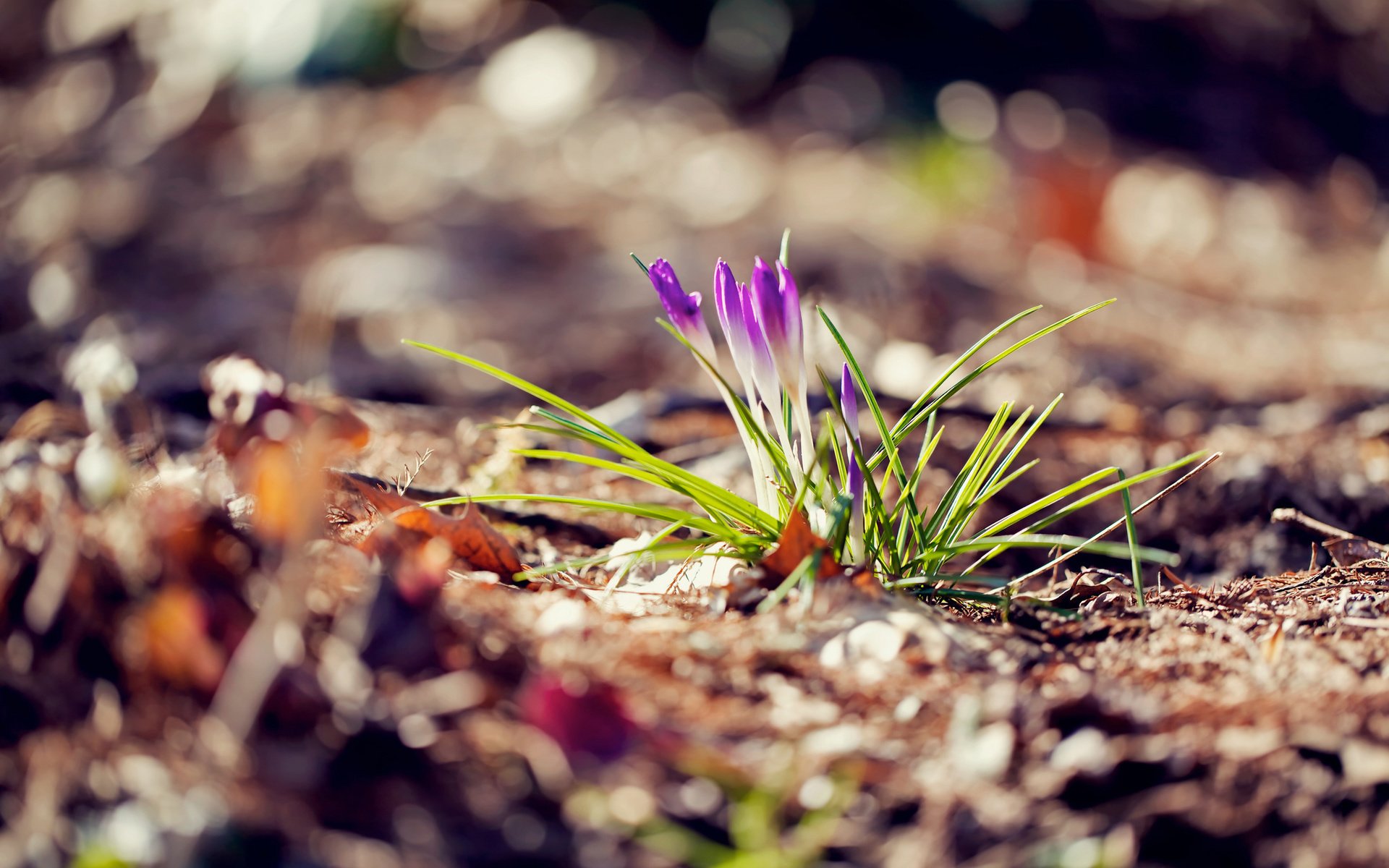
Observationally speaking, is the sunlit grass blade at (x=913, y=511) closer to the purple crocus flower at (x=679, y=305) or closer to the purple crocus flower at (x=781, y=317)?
the purple crocus flower at (x=781, y=317)

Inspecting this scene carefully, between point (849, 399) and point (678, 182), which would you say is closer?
point (849, 399)

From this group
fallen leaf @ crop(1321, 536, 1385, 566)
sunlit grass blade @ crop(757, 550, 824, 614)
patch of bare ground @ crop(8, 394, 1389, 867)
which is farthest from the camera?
fallen leaf @ crop(1321, 536, 1385, 566)

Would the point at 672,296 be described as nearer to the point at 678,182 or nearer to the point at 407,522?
the point at 407,522

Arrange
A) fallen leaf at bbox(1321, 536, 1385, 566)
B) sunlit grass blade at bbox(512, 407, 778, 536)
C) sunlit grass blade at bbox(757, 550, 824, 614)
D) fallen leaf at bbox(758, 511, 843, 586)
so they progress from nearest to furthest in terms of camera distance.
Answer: sunlit grass blade at bbox(757, 550, 824, 614)
fallen leaf at bbox(758, 511, 843, 586)
sunlit grass blade at bbox(512, 407, 778, 536)
fallen leaf at bbox(1321, 536, 1385, 566)

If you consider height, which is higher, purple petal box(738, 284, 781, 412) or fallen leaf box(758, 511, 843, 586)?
purple petal box(738, 284, 781, 412)

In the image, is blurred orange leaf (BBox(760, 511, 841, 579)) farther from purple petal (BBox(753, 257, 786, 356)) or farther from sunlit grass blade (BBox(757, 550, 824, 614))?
purple petal (BBox(753, 257, 786, 356))

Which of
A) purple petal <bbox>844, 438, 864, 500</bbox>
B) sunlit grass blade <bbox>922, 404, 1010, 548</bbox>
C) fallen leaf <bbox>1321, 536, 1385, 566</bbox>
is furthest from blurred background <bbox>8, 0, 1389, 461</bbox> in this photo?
purple petal <bbox>844, 438, 864, 500</bbox>

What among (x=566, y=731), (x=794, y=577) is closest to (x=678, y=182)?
(x=794, y=577)

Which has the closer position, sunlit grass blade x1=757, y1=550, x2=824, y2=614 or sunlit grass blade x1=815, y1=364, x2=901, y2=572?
sunlit grass blade x1=757, y1=550, x2=824, y2=614

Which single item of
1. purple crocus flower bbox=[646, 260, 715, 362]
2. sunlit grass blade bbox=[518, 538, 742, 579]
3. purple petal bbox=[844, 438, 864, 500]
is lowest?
sunlit grass blade bbox=[518, 538, 742, 579]
